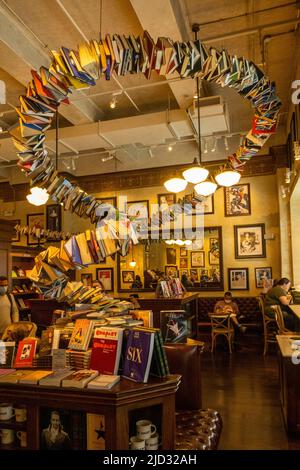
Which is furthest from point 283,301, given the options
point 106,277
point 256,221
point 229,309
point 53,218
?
point 53,218

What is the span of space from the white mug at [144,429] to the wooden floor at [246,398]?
184 cm

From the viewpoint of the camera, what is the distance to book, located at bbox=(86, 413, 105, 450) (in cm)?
203

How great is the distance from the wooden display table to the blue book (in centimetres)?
5

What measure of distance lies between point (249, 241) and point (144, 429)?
839 centimetres

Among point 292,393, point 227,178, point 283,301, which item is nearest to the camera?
point 292,393

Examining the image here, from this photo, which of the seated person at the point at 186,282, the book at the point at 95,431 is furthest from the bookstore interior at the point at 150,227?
the seated person at the point at 186,282

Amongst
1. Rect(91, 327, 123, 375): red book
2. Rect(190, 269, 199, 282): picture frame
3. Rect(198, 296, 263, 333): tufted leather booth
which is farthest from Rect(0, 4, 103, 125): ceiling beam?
Rect(198, 296, 263, 333): tufted leather booth

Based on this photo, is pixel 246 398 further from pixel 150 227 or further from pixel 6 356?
pixel 6 356

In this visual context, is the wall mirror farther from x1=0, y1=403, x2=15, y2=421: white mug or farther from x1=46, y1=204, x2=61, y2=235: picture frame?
x1=0, y1=403, x2=15, y2=421: white mug

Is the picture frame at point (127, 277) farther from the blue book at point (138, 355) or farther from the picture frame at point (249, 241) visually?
the blue book at point (138, 355)

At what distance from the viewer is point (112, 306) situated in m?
2.85

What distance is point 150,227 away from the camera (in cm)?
457
